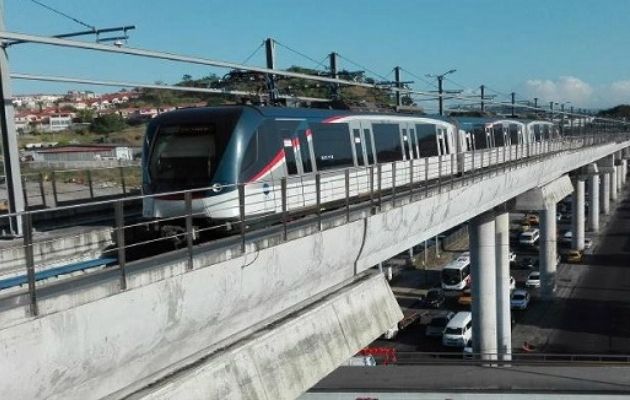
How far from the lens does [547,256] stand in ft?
136

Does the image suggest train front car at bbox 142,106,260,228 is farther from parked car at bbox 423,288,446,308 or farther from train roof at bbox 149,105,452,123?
parked car at bbox 423,288,446,308

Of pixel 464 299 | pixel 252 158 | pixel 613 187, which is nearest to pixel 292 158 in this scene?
pixel 252 158

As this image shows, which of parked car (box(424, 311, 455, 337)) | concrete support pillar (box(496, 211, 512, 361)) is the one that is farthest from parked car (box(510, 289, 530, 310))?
concrete support pillar (box(496, 211, 512, 361))

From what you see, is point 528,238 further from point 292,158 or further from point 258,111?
point 258,111

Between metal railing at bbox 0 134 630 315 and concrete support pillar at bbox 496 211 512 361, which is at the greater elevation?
metal railing at bbox 0 134 630 315

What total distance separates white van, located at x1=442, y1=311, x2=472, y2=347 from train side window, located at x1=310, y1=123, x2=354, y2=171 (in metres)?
18.1

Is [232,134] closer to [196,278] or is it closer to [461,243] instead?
[196,278]

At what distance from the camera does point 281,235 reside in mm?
9156

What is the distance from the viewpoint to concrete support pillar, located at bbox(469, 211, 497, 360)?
27719 millimetres

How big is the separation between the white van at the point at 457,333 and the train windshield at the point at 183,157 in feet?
73.6

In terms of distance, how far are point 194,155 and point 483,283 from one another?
18999 millimetres

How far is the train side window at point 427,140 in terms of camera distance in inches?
825

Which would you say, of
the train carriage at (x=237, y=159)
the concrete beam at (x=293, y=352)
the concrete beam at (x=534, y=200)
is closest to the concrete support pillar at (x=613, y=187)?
the concrete beam at (x=534, y=200)

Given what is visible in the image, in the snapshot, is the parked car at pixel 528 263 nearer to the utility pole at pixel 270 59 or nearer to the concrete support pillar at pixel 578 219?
the concrete support pillar at pixel 578 219
